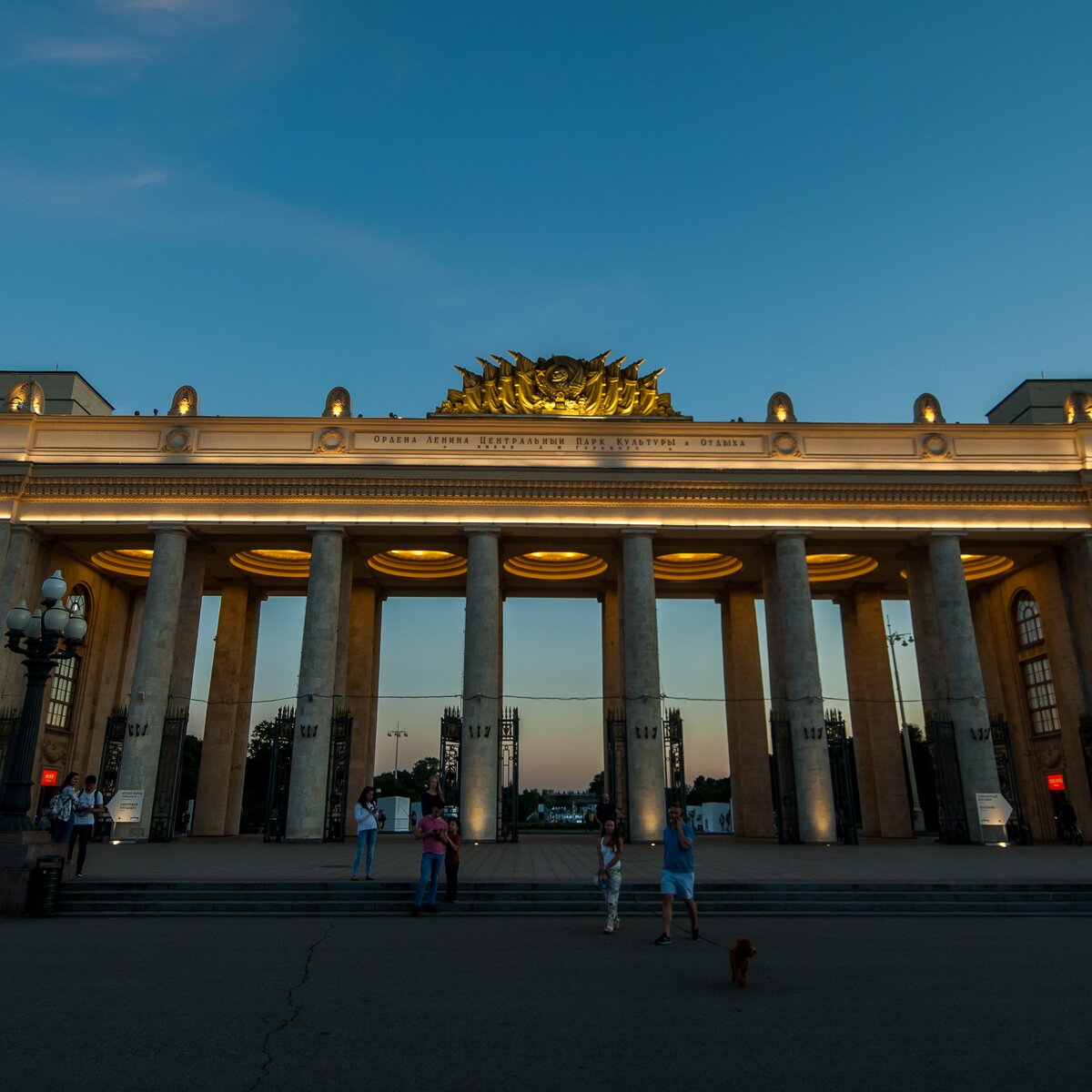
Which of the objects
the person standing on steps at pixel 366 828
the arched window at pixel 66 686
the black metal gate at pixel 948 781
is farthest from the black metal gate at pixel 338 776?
the black metal gate at pixel 948 781

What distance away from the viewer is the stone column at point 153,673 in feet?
86.3

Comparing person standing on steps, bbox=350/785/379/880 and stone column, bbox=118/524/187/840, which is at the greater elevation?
stone column, bbox=118/524/187/840

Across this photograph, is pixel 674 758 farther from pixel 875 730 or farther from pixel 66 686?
pixel 66 686

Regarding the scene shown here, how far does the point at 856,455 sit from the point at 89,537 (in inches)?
1097

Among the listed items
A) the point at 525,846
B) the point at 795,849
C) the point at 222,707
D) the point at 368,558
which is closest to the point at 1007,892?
the point at 795,849

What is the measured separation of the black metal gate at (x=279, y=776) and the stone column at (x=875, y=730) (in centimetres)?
2226

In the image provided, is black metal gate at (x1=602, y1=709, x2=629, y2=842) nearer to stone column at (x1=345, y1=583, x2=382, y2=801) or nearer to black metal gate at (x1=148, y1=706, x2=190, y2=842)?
stone column at (x1=345, y1=583, x2=382, y2=801)

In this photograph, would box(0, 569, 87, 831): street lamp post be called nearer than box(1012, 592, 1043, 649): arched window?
Yes

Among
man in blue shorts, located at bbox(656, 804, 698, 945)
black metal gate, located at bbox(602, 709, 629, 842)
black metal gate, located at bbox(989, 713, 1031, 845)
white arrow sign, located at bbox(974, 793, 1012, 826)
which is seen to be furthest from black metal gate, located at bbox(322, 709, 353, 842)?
black metal gate, located at bbox(989, 713, 1031, 845)

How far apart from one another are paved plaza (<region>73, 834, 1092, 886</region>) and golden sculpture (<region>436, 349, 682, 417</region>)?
15.5m

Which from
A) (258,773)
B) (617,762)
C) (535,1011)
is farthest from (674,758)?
(258,773)

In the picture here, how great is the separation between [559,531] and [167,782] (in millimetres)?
15316

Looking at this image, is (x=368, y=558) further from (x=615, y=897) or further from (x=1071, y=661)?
(x=1071, y=661)

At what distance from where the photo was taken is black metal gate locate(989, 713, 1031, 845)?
27.8m
